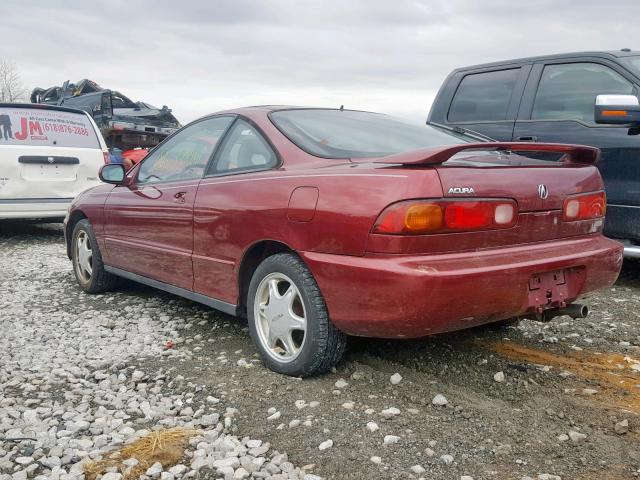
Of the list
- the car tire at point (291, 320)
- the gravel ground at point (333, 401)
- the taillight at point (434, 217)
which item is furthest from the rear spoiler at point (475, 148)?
the gravel ground at point (333, 401)

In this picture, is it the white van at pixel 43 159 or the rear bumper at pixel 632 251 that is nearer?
the rear bumper at pixel 632 251

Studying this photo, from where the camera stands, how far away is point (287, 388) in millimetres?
3059

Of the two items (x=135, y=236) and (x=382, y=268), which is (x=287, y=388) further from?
(x=135, y=236)

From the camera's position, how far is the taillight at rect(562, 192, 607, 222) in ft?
10.1

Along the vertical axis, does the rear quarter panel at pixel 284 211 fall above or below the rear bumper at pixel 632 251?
above

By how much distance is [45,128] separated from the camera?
7680 mm

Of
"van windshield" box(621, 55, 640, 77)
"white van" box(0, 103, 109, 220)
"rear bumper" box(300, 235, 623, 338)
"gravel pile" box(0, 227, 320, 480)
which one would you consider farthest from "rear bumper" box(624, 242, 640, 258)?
"white van" box(0, 103, 109, 220)

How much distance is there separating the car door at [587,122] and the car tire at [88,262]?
3.55 metres

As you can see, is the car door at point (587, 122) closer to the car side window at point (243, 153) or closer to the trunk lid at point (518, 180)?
the trunk lid at point (518, 180)

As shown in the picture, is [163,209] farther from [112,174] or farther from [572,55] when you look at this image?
[572,55]

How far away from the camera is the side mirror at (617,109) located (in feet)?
14.1

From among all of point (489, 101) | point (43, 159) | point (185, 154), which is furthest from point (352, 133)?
point (43, 159)

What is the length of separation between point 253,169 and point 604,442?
84.0 inches

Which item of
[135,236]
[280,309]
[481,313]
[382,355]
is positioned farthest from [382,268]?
[135,236]
